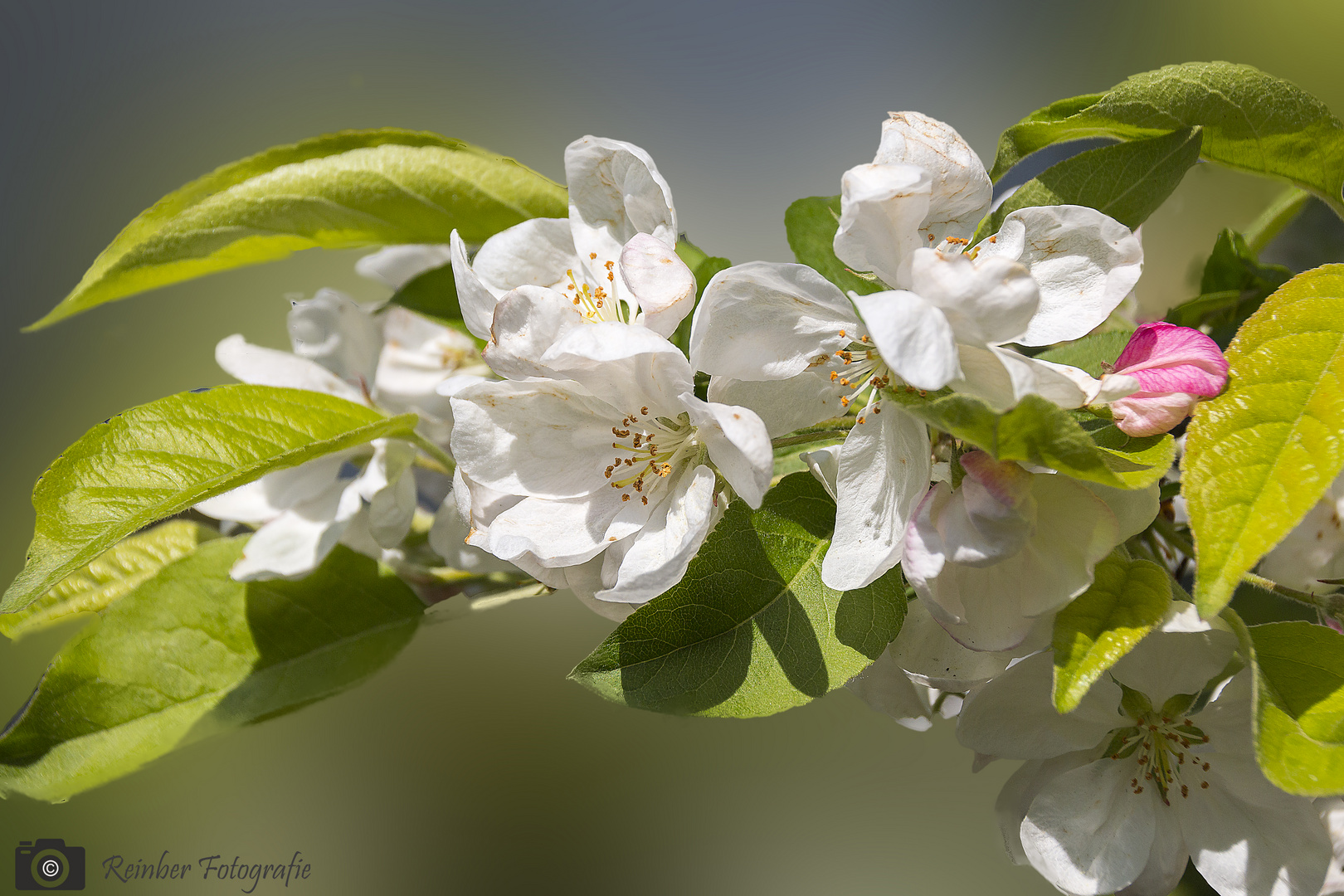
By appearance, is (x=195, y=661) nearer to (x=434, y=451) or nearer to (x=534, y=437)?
(x=434, y=451)

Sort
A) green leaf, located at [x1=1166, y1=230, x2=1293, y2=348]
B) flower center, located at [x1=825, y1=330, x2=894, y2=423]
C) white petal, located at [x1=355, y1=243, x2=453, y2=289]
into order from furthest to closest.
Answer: white petal, located at [x1=355, y1=243, x2=453, y2=289] < green leaf, located at [x1=1166, y1=230, x2=1293, y2=348] < flower center, located at [x1=825, y1=330, x2=894, y2=423]

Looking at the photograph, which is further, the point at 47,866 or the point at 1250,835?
the point at 47,866

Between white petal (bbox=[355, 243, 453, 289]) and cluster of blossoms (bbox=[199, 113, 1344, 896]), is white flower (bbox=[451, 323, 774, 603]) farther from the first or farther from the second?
white petal (bbox=[355, 243, 453, 289])

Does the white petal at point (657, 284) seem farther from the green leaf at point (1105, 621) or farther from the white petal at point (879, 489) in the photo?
the green leaf at point (1105, 621)

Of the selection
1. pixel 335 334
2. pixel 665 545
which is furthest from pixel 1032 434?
pixel 335 334

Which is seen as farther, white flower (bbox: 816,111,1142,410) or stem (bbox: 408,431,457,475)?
stem (bbox: 408,431,457,475)

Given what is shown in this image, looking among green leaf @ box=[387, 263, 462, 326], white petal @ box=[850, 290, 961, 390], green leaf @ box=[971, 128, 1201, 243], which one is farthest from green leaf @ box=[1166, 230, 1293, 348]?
green leaf @ box=[387, 263, 462, 326]
